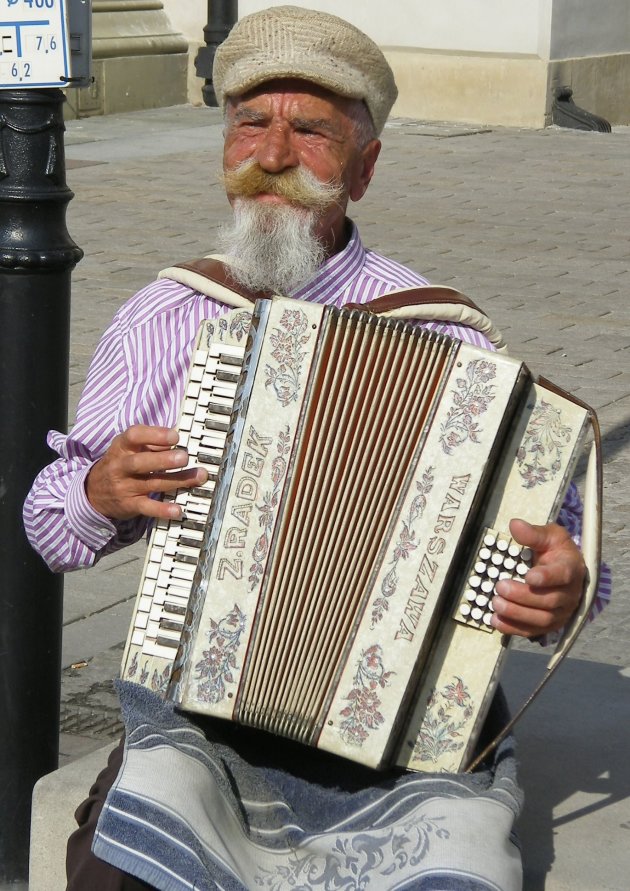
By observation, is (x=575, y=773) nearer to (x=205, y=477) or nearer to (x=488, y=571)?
(x=488, y=571)

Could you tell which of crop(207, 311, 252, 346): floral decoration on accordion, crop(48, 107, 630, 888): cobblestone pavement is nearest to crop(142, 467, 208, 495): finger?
crop(207, 311, 252, 346): floral decoration on accordion

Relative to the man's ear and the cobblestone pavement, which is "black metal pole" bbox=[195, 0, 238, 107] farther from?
the man's ear

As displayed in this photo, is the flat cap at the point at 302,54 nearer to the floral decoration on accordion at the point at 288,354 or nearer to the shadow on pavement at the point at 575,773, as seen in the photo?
the floral decoration on accordion at the point at 288,354

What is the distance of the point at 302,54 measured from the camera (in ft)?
8.60

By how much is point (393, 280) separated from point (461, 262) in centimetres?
571

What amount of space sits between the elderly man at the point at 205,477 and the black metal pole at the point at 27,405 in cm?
15

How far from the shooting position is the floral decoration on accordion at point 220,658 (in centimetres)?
235

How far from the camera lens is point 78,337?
6.58 metres

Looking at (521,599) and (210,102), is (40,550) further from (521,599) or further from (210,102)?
(210,102)

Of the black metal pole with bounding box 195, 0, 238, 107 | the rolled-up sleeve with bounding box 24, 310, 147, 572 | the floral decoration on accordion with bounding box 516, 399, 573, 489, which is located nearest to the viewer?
Answer: the floral decoration on accordion with bounding box 516, 399, 573, 489

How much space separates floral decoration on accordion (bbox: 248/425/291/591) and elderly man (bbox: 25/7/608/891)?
0.37 feet

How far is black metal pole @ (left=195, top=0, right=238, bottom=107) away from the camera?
529 inches

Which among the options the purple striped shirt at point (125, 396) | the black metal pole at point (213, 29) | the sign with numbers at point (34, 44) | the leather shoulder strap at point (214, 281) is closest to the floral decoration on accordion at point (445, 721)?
the purple striped shirt at point (125, 396)

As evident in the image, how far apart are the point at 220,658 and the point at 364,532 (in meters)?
0.28
